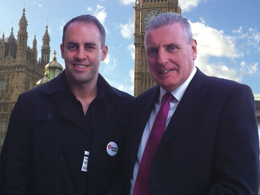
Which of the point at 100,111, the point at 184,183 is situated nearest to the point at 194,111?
the point at 184,183

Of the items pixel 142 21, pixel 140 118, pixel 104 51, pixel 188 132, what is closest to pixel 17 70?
pixel 142 21

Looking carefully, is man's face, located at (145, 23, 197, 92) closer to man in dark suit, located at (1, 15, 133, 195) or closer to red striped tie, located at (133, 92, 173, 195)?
red striped tie, located at (133, 92, 173, 195)

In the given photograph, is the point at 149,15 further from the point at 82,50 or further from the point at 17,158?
the point at 17,158

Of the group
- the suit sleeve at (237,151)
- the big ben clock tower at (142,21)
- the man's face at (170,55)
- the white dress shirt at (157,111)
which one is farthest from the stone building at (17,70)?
the suit sleeve at (237,151)

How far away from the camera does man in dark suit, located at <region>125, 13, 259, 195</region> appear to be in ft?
6.45

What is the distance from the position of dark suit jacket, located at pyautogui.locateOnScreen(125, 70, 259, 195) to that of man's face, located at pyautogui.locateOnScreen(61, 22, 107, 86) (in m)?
0.83

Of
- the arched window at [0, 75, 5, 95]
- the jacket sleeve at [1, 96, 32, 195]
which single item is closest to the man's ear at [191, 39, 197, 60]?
the jacket sleeve at [1, 96, 32, 195]

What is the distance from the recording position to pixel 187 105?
227cm

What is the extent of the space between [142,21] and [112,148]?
41544 mm

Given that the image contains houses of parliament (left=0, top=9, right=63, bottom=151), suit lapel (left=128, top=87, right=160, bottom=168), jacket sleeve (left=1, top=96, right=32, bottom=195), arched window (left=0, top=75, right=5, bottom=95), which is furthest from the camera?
arched window (left=0, top=75, right=5, bottom=95)

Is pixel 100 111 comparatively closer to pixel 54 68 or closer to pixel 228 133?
pixel 228 133

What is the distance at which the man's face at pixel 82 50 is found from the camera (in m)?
2.66

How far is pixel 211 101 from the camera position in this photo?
2.19 meters

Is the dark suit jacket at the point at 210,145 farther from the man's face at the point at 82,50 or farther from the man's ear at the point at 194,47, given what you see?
the man's face at the point at 82,50
